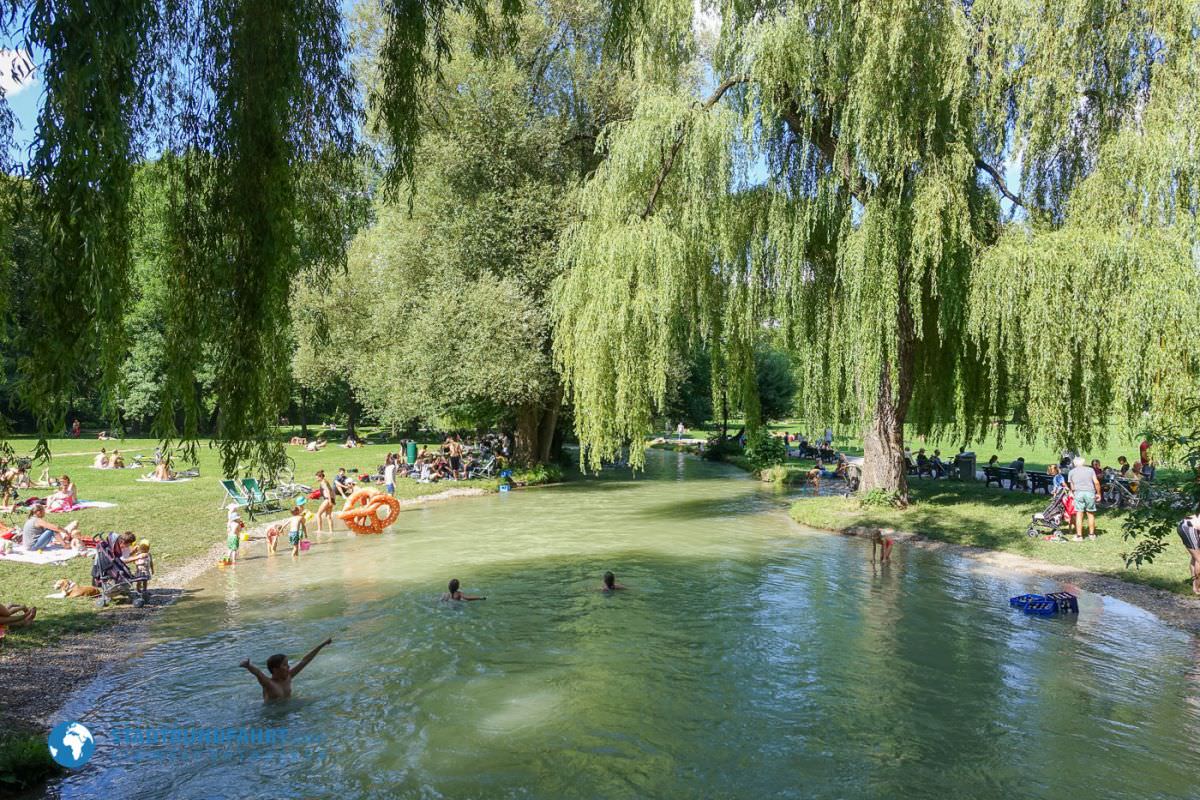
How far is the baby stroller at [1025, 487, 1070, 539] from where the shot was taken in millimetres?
16594

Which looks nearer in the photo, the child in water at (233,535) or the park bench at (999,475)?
the child in water at (233,535)

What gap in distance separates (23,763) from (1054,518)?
693 inches

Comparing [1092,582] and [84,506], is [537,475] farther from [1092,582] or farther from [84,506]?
[1092,582]

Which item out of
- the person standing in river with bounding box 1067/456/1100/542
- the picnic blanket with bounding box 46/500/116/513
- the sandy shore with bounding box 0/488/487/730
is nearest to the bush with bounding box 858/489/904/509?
the person standing in river with bounding box 1067/456/1100/542

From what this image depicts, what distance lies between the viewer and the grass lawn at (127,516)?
38.4 ft

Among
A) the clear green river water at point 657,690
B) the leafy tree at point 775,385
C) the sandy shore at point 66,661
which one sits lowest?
the clear green river water at point 657,690

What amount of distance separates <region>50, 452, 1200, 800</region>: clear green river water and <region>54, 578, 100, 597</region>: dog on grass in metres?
1.43

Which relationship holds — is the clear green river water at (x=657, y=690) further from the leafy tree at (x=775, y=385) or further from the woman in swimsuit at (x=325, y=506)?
the leafy tree at (x=775, y=385)

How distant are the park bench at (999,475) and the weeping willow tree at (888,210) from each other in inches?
208

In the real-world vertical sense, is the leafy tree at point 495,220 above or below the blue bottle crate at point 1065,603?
above

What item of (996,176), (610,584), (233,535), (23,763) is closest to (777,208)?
(996,176)

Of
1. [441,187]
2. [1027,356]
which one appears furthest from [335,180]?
[441,187]

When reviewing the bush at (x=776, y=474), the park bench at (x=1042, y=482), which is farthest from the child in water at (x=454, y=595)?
the bush at (x=776, y=474)

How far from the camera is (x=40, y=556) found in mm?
14414
